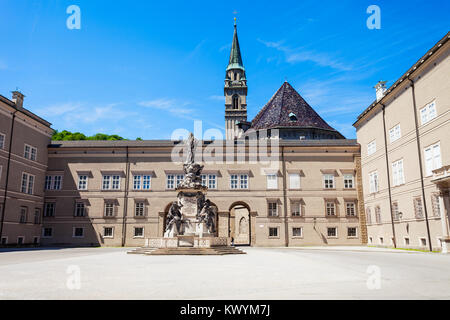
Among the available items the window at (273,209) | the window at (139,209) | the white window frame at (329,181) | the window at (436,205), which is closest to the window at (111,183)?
the window at (139,209)

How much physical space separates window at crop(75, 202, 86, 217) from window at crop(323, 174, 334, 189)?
30526 mm

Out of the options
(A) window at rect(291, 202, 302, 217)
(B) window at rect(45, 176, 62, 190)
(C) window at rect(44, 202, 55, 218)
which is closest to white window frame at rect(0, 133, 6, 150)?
(B) window at rect(45, 176, 62, 190)

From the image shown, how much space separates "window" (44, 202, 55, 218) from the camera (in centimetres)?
4556

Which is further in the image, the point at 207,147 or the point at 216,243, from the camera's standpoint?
the point at 207,147

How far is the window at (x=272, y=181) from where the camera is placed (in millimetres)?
46375

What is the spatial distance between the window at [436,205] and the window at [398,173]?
17.2 ft

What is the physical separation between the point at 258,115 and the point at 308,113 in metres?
10.5

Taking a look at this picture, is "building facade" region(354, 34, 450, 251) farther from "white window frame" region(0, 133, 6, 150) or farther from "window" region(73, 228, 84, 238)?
"white window frame" region(0, 133, 6, 150)

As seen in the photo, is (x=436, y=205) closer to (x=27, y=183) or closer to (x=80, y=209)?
(x=80, y=209)

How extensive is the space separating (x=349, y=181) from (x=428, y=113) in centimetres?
1707

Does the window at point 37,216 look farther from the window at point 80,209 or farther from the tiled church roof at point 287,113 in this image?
the tiled church roof at point 287,113
